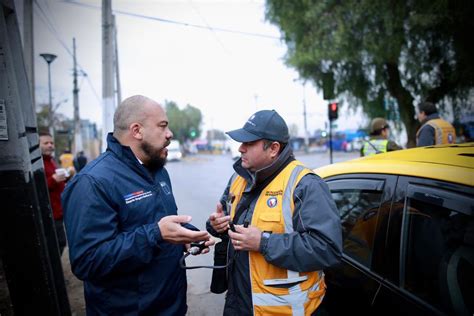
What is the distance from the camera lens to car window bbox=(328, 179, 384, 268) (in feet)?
6.44

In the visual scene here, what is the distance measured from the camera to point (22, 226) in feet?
7.43

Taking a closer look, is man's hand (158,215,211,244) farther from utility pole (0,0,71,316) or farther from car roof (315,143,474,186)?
utility pole (0,0,71,316)

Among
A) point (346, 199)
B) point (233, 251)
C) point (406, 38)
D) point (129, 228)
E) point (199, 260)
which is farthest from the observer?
point (406, 38)

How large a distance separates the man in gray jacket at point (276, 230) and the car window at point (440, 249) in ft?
1.27

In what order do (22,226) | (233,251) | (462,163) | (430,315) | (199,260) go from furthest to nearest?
(199,260)
(22,226)
(233,251)
(462,163)
(430,315)

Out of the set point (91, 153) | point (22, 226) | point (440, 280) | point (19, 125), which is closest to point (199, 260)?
point (22, 226)

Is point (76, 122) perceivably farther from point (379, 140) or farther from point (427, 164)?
point (427, 164)

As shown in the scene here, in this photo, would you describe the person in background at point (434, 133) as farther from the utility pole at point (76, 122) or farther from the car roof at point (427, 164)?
the utility pole at point (76, 122)

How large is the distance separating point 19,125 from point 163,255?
152 cm

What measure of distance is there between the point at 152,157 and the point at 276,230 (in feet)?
2.78

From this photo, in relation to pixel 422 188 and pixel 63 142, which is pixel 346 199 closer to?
pixel 422 188

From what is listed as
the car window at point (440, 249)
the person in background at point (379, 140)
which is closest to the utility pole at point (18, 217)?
the car window at point (440, 249)

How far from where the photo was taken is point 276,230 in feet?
5.61

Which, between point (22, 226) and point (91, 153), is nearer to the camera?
point (22, 226)
